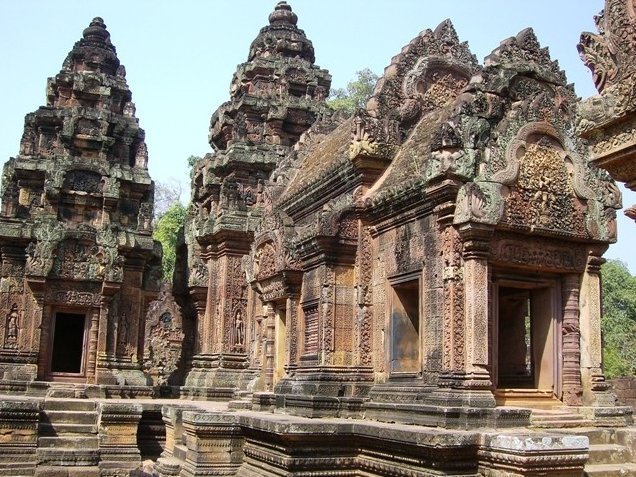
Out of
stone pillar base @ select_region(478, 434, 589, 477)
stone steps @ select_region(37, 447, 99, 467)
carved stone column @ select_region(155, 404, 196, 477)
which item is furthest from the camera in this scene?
stone steps @ select_region(37, 447, 99, 467)

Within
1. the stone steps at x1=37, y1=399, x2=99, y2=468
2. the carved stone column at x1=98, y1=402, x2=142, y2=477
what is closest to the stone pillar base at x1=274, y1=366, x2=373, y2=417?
the carved stone column at x1=98, y1=402, x2=142, y2=477

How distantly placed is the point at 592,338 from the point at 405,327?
6.63 feet

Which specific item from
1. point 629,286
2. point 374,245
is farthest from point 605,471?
point 629,286

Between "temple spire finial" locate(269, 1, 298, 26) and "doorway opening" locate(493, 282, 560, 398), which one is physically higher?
"temple spire finial" locate(269, 1, 298, 26)

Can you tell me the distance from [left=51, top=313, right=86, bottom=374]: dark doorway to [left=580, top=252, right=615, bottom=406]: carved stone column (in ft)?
43.1

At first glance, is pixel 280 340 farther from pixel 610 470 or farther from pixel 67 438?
pixel 610 470

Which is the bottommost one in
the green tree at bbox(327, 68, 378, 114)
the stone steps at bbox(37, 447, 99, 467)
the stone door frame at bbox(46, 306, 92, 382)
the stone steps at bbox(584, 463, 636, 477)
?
the stone steps at bbox(37, 447, 99, 467)

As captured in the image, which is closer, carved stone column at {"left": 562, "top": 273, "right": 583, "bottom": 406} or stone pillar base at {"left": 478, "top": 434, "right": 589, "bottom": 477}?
stone pillar base at {"left": 478, "top": 434, "right": 589, "bottom": 477}

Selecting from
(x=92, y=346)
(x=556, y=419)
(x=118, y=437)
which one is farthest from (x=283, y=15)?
(x=556, y=419)

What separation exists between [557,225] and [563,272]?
585 millimetres

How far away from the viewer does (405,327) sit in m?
8.76

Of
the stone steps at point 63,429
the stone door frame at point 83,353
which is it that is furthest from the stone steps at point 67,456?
the stone door frame at point 83,353

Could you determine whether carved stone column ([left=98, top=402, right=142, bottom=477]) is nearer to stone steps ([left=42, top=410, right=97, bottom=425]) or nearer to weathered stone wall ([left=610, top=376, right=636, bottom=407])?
stone steps ([left=42, top=410, right=97, bottom=425])

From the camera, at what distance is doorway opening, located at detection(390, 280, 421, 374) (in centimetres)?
868
